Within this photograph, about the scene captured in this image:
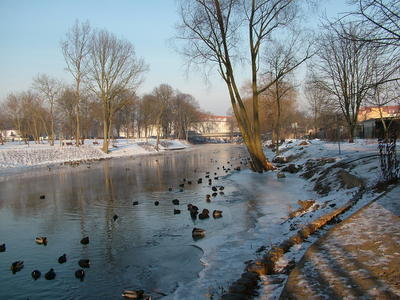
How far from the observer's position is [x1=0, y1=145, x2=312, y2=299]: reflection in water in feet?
18.4

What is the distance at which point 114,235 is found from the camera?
27.1 feet

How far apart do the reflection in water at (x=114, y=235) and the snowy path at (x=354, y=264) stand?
160 centimetres

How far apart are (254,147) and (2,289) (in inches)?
629

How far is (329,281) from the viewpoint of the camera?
4.06 meters

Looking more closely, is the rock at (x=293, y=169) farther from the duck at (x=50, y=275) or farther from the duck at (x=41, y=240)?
the duck at (x=50, y=275)

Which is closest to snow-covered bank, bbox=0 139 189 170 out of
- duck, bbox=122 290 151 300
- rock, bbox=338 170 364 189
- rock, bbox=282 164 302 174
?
rock, bbox=282 164 302 174

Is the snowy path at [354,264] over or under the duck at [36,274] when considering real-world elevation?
over

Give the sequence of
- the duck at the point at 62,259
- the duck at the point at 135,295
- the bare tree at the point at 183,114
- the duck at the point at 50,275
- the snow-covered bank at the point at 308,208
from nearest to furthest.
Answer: the snow-covered bank at the point at 308,208
the duck at the point at 135,295
the duck at the point at 50,275
the duck at the point at 62,259
the bare tree at the point at 183,114

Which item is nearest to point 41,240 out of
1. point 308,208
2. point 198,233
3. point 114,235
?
point 114,235

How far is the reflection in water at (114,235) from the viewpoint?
18.4 ft

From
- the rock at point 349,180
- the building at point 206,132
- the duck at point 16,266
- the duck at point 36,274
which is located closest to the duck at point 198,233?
the duck at point 36,274

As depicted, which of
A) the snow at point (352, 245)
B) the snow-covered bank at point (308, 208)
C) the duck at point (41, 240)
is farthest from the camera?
the duck at point (41, 240)

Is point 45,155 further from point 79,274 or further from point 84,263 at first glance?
point 79,274

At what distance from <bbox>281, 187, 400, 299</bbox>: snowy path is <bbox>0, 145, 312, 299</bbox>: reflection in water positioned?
1599 millimetres
